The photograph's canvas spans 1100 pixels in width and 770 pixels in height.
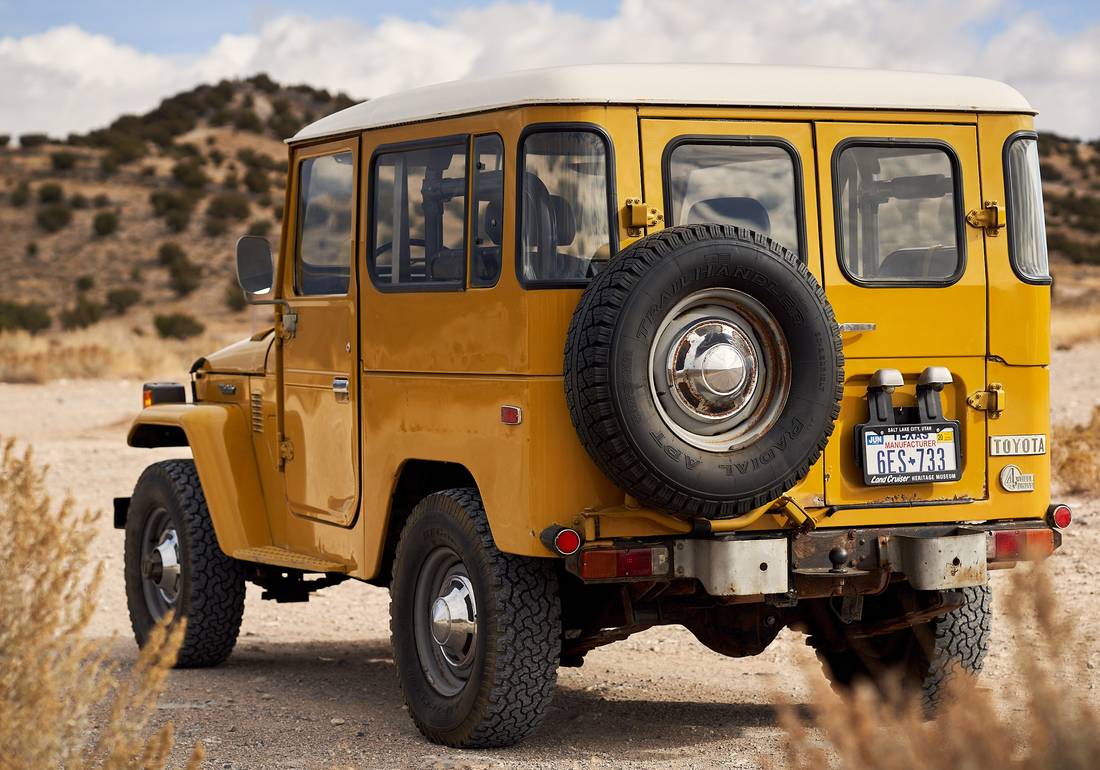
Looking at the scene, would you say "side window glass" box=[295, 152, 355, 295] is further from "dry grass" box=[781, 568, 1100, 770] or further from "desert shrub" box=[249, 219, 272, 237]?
"desert shrub" box=[249, 219, 272, 237]

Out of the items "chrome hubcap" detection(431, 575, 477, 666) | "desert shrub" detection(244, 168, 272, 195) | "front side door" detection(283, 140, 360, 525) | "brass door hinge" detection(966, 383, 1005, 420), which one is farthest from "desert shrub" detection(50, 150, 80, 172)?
"brass door hinge" detection(966, 383, 1005, 420)

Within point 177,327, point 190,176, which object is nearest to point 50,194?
point 190,176

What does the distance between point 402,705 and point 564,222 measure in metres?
2.58

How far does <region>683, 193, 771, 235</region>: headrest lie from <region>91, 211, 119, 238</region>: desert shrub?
4287 cm

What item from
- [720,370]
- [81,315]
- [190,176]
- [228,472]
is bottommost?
[228,472]

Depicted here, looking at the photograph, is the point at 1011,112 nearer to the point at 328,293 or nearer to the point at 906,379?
the point at 906,379

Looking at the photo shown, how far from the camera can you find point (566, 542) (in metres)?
5.50

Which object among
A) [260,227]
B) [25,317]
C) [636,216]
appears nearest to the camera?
[636,216]

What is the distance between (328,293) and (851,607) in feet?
8.42

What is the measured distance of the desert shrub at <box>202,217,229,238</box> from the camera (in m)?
47.3

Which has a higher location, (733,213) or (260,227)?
(260,227)

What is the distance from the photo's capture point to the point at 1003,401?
20.0 feet

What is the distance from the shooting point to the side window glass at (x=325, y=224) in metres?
6.92

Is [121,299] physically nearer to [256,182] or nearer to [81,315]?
[81,315]
